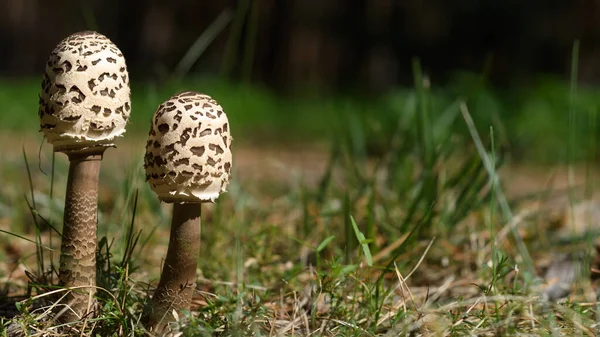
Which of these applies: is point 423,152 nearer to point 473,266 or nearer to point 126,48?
point 473,266

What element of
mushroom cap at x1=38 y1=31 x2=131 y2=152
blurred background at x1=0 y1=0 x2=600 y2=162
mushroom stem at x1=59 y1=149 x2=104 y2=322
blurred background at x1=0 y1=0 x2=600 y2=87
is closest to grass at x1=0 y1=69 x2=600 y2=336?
mushroom stem at x1=59 y1=149 x2=104 y2=322

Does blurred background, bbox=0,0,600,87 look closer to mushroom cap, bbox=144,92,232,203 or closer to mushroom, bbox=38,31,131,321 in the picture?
mushroom, bbox=38,31,131,321

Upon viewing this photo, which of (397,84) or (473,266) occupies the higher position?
(473,266)

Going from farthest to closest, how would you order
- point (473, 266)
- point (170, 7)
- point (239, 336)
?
point (170, 7), point (473, 266), point (239, 336)

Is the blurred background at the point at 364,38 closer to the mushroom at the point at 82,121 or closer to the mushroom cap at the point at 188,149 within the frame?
the mushroom at the point at 82,121

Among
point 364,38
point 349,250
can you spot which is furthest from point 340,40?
point 349,250

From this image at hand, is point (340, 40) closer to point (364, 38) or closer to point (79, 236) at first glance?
point (364, 38)

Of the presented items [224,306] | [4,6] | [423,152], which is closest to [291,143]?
[423,152]

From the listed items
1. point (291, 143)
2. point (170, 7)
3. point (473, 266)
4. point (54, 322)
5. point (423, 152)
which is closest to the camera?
point (54, 322)
